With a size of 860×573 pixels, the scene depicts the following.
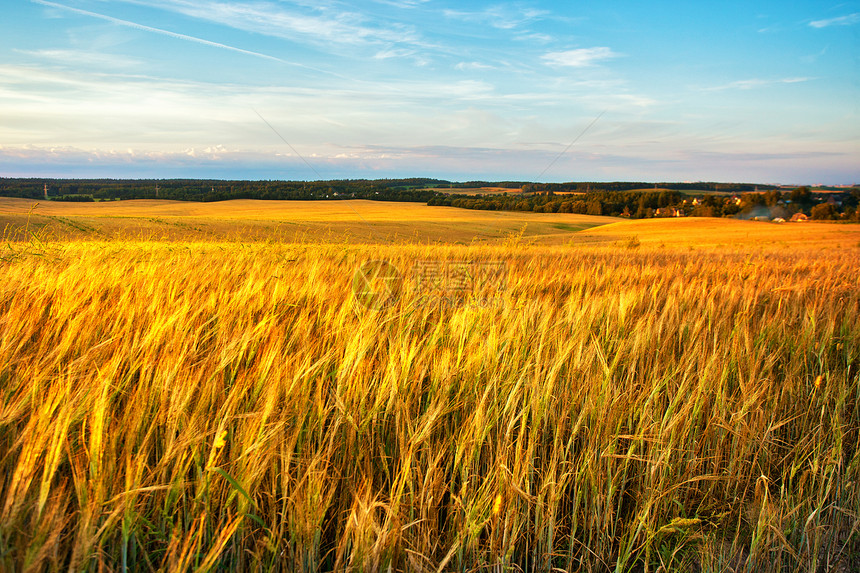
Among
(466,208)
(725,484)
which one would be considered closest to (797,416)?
(725,484)

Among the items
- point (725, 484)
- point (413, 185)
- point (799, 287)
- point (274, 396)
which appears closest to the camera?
point (274, 396)

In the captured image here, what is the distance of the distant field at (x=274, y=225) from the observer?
13.6 m

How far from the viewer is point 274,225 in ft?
76.4

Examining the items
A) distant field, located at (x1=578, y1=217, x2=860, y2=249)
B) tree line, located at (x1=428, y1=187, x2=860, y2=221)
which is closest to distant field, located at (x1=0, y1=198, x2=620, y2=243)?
tree line, located at (x1=428, y1=187, x2=860, y2=221)

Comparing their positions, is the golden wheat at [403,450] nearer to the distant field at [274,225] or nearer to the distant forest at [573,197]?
the distant field at [274,225]

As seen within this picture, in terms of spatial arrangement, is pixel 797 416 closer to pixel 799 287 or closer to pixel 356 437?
pixel 356 437

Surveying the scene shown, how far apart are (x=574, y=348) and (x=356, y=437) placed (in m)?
1.14

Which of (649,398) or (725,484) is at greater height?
(649,398)

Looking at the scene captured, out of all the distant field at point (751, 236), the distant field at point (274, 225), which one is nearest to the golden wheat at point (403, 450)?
the distant field at point (274, 225)

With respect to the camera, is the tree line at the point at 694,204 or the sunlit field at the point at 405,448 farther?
the tree line at the point at 694,204

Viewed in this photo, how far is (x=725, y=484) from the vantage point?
58.5 inches

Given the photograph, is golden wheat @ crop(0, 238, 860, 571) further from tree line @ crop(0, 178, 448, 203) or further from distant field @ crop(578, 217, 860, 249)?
tree line @ crop(0, 178, 448, 203)

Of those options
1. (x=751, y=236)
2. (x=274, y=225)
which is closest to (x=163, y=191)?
(x=274, y=225)

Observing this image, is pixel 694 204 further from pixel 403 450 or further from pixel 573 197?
pixel 403 450
